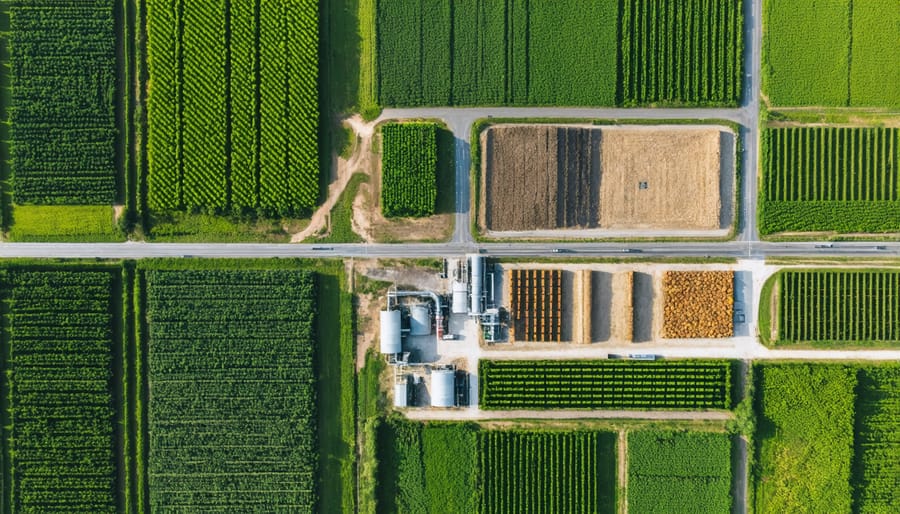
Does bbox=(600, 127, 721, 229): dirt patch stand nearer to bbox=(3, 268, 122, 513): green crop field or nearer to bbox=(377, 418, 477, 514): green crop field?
bbox=(377, 418, 477, 514): green crop field

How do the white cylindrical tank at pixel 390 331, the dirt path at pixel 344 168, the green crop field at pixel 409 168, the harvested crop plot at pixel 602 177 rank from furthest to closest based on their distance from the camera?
the dirt path at pixel 344 168 → the harvested crop plot at pixel 602 177 → the green crop field at pixel 409 168 → the white cylindrical tank at pixel 390 331

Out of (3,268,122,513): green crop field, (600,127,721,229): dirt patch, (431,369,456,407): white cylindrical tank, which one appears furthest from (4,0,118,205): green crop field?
(600,127,721,229): dirt patch

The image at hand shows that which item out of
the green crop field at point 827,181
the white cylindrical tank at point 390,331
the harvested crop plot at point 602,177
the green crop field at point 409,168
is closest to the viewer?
the white cylindrical tank at point 390,331

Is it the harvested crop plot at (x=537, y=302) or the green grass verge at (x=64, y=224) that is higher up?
the green grass verge at (x=64, y=224)

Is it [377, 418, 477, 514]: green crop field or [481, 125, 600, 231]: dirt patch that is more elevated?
[481, 125, 600, 231]: dirt patch

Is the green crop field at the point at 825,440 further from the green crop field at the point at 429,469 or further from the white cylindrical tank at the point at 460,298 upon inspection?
the white cylindrical tank at the point at 460,298

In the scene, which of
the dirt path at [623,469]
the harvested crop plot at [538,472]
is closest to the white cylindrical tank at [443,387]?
the harvested crop plot at [538,472]

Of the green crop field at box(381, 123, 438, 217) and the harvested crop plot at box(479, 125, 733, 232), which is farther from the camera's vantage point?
the harvested crop plot at box(479, 125, 733, 232)
